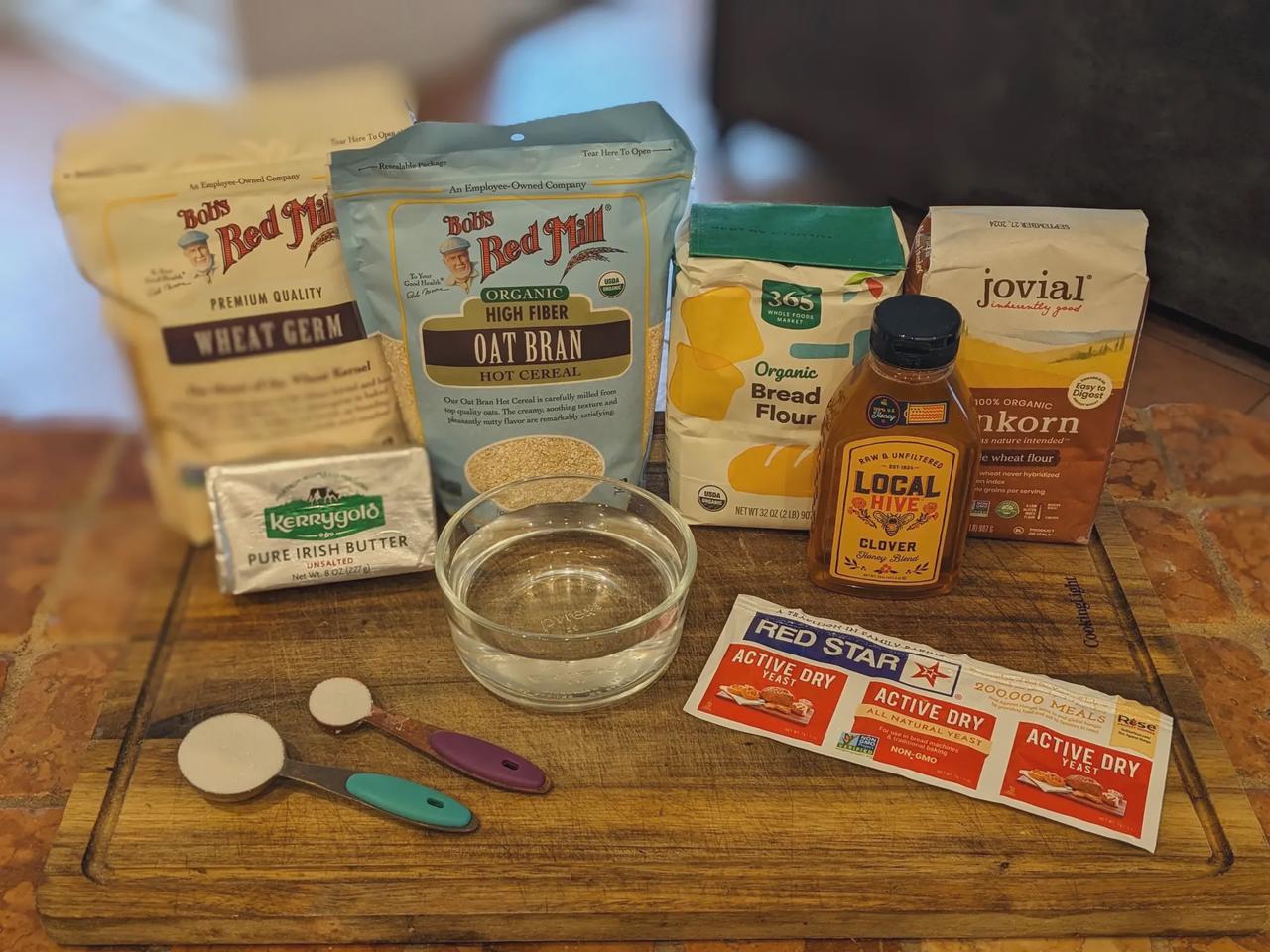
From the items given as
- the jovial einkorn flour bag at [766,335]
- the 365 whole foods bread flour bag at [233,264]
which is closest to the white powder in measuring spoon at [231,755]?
the 365 whole foods bread flour bag at [233,264]

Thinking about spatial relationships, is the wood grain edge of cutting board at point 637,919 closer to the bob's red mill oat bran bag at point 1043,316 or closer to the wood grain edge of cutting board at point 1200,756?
the wood grain edge of cutting board at point 1200,756

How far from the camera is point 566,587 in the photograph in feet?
3.34

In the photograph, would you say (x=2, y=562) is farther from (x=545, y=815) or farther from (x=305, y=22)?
(x=305, y=22)

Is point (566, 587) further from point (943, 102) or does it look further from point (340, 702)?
point (943, 102)

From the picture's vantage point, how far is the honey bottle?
34.4 inches

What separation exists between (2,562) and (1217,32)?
4.88 feet

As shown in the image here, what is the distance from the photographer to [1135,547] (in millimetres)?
1087

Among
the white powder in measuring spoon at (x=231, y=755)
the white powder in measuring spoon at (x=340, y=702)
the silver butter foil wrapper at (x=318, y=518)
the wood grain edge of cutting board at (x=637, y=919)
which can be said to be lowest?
the wood grain edge of cutting board at (x=637, y=919)

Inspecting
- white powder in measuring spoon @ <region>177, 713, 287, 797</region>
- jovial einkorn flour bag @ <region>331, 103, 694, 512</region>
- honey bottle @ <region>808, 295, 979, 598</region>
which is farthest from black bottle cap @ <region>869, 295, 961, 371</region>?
white powder in measuring spoon @ <region>177, 713, 287, 797</region>

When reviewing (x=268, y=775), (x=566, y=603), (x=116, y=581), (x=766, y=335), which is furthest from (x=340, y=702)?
(x=766, y=335)

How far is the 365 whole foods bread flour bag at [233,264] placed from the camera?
0.93m

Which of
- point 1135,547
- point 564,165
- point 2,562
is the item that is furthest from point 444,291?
point 1135,547

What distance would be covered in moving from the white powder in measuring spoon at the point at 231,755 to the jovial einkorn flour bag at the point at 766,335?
396 mm

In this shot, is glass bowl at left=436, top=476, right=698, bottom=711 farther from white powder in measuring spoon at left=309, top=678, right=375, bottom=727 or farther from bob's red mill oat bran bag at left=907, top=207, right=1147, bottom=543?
bob's red mill oat bran bag at left=907, top=207, right=1147, bottom=543
